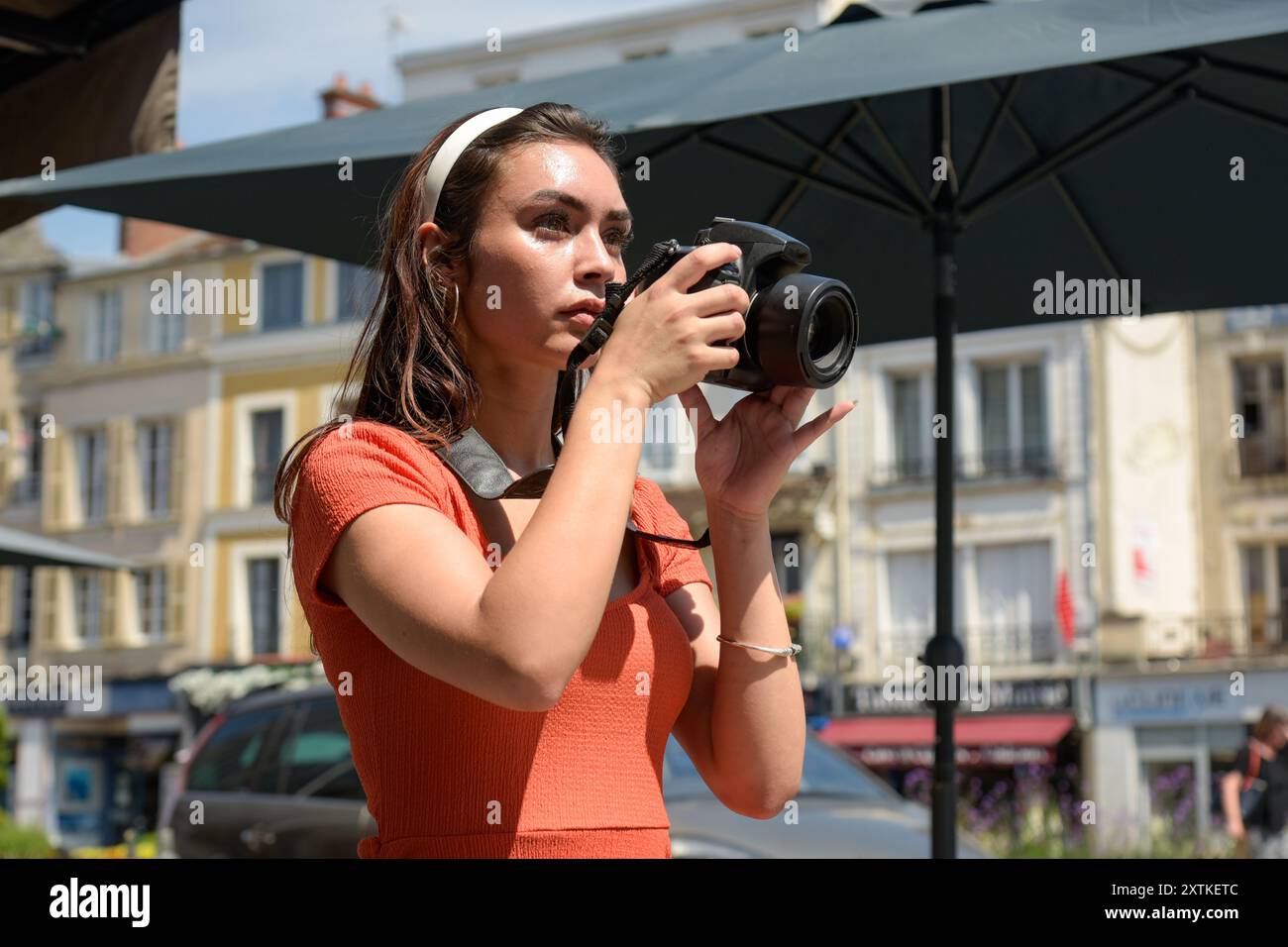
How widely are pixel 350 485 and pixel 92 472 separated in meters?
34.3

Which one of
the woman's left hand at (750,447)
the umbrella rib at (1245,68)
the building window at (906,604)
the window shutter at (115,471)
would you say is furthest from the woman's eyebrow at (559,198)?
the window shutter at (115,471)

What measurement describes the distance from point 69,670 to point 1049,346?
20926 millimetres

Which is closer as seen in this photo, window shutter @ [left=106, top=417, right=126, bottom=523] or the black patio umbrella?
the black patio umbrella

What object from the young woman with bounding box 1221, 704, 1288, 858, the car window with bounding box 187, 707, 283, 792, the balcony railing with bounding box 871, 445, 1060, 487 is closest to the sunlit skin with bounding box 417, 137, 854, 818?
the car window with bounding box 187, 707, 283, 792

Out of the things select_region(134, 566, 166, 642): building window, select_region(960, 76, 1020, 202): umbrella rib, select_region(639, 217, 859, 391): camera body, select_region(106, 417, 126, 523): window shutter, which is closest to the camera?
select_region(639, 217, 859, 391): camera body

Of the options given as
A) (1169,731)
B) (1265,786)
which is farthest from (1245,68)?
(1169,731)

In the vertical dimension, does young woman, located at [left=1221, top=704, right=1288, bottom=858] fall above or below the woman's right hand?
below

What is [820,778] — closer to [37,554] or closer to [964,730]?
[37,554]

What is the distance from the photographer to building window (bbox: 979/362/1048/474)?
27.4 m

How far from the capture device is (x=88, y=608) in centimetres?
3328

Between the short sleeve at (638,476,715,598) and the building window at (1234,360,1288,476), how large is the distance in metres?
26.0

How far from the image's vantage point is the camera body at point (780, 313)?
5.25 ft

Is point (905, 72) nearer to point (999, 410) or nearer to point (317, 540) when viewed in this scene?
point (317, 540)

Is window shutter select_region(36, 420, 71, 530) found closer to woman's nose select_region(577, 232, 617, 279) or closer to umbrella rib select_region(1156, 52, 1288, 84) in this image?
umbrella rib select_region(1156, 52, 1288, 84)
